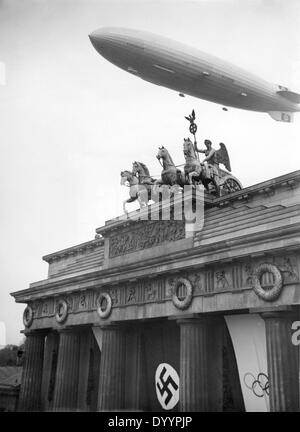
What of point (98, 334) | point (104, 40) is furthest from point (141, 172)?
point (104, 40)

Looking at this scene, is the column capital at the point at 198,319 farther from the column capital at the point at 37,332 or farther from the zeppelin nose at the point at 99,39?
the zeppelin nose at the point at 99,39

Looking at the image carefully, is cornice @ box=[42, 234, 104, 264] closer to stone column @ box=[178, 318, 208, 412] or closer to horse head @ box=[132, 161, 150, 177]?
horse head @ box=[132, 161, 150, 177]

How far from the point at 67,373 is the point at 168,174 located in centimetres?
1146

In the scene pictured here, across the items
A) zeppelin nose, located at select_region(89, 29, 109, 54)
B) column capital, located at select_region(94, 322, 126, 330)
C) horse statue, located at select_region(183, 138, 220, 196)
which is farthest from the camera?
zeppelin nose, located at select_region(89, 29, 109, 54)

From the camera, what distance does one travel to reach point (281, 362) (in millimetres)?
14109

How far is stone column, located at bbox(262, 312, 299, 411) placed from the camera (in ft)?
Answer: 45.2

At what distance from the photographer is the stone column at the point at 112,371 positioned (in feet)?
67.5

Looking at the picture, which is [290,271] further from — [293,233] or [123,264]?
[123,264]

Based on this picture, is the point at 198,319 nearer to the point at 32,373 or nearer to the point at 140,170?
the point at 140,170

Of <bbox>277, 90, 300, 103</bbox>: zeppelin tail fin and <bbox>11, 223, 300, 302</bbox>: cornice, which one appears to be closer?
<bbox>11, 223, 300, 302</bbox>: cornice

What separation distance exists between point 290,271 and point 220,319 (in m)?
4.47

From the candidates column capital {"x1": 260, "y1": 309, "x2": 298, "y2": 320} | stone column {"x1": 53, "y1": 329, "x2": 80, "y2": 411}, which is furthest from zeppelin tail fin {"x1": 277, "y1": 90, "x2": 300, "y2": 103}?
stone column {"x1": 53, "y1": 329, "x2": 80, "y2": 411}

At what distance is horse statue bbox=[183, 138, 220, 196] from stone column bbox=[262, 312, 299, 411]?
816 centimetres

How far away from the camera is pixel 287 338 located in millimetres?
14367
